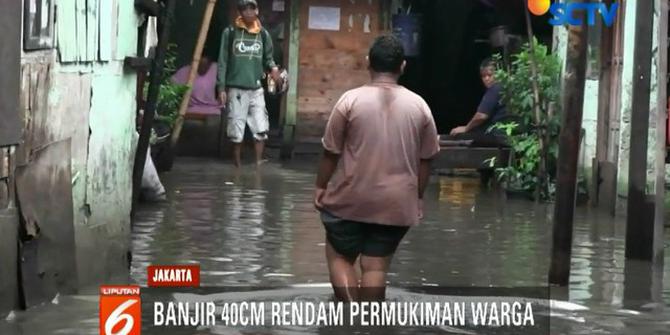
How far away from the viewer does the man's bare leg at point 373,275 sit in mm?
7438

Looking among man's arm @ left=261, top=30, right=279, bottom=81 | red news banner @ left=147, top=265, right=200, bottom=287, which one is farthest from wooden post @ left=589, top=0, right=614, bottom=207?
red news banner @ left=147, top=265, right=200, bottom=287

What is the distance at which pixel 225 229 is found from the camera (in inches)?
441

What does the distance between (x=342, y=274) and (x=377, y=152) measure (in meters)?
0.74

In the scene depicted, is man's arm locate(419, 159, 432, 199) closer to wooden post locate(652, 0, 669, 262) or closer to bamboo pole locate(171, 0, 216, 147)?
wooden post locate(652, 0, 669, 262)

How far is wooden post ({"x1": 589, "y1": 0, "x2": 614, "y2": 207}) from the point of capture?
44.8ft

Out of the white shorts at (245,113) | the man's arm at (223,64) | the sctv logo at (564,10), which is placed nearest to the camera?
the sctv logo at (564,10)

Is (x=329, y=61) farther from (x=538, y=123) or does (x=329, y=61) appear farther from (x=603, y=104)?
(x=603, y=104)

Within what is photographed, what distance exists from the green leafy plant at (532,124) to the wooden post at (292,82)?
13.5 ft

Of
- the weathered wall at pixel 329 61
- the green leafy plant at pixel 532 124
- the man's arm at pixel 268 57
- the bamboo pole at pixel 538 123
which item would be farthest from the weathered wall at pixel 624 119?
the weathered wall at pixel 329 61

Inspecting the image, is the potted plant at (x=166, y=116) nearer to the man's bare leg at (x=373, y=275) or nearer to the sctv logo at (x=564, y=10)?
the sctv logo at (x=564, y=10)

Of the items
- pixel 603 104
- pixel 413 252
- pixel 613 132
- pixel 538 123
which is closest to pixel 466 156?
pixel 538 123

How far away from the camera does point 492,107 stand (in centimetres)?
1505

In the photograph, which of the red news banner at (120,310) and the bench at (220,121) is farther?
the bench at (220,121)

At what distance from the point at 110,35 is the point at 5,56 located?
5.77 feet
